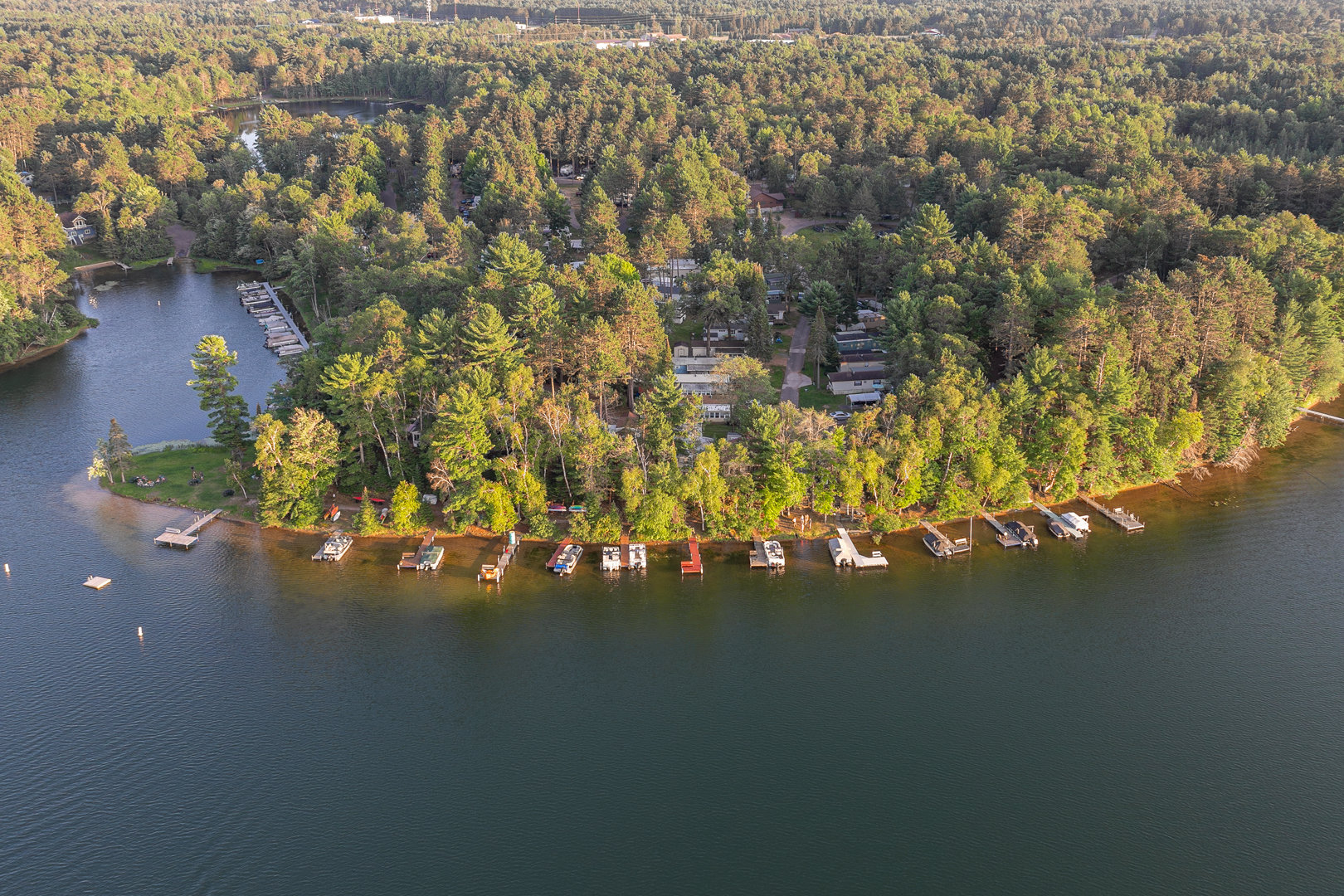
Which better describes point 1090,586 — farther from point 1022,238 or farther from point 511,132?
point 511,132

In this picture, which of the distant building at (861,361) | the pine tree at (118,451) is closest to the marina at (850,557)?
the distant building at (861,361)

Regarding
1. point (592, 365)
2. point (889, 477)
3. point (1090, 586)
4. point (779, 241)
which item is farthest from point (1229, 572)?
point (779, 241)

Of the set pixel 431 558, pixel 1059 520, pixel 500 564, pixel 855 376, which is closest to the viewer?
pixel 500 564

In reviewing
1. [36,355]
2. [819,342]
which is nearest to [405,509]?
[819,342]

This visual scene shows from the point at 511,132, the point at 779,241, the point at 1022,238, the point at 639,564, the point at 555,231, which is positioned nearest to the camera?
the point at 639,564

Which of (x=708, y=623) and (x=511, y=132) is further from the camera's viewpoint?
A: (x=511, y=132)

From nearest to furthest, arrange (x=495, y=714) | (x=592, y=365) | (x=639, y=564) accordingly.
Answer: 1. (x=495, y=714)
2. (x=639, y=564)
3. (x=592, y=365)

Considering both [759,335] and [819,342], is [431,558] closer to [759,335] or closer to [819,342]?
[759,335]

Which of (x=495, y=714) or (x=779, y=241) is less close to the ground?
(x=779, y=241)
